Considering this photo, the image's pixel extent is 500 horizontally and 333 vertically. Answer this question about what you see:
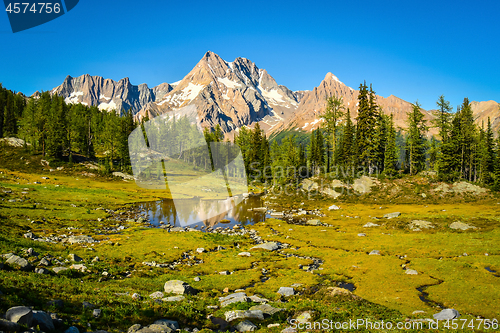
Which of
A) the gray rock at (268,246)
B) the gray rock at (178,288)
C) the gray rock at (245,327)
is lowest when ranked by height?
the gray rock at (268,246)

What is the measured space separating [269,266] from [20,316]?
22122 mm

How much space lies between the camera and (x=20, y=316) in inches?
322

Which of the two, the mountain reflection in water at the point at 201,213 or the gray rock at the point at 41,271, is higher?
the gray rock at the point at 41,271

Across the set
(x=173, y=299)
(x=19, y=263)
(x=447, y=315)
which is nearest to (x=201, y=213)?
(x=19, y=263)

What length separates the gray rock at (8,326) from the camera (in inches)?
293

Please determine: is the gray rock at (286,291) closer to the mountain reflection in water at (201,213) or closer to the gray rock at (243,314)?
the gray rock at (243,314)

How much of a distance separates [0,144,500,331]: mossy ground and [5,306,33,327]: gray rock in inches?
49.7

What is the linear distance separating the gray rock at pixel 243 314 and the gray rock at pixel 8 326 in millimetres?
9324

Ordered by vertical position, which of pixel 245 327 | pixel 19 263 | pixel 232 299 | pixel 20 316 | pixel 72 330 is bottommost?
pixel 232 299

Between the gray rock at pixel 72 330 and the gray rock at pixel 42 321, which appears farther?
the gray rock at pixel 72 330

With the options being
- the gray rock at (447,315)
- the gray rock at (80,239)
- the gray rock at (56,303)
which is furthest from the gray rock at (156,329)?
the gray rock at (80,239)

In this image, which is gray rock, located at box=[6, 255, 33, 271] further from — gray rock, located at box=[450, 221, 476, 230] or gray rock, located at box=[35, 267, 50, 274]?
gray rock, located at box=[450, 221, 476, 230]

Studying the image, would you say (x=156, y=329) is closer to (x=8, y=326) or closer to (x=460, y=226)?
(x=8, y=326)

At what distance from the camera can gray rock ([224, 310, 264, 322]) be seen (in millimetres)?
14086
